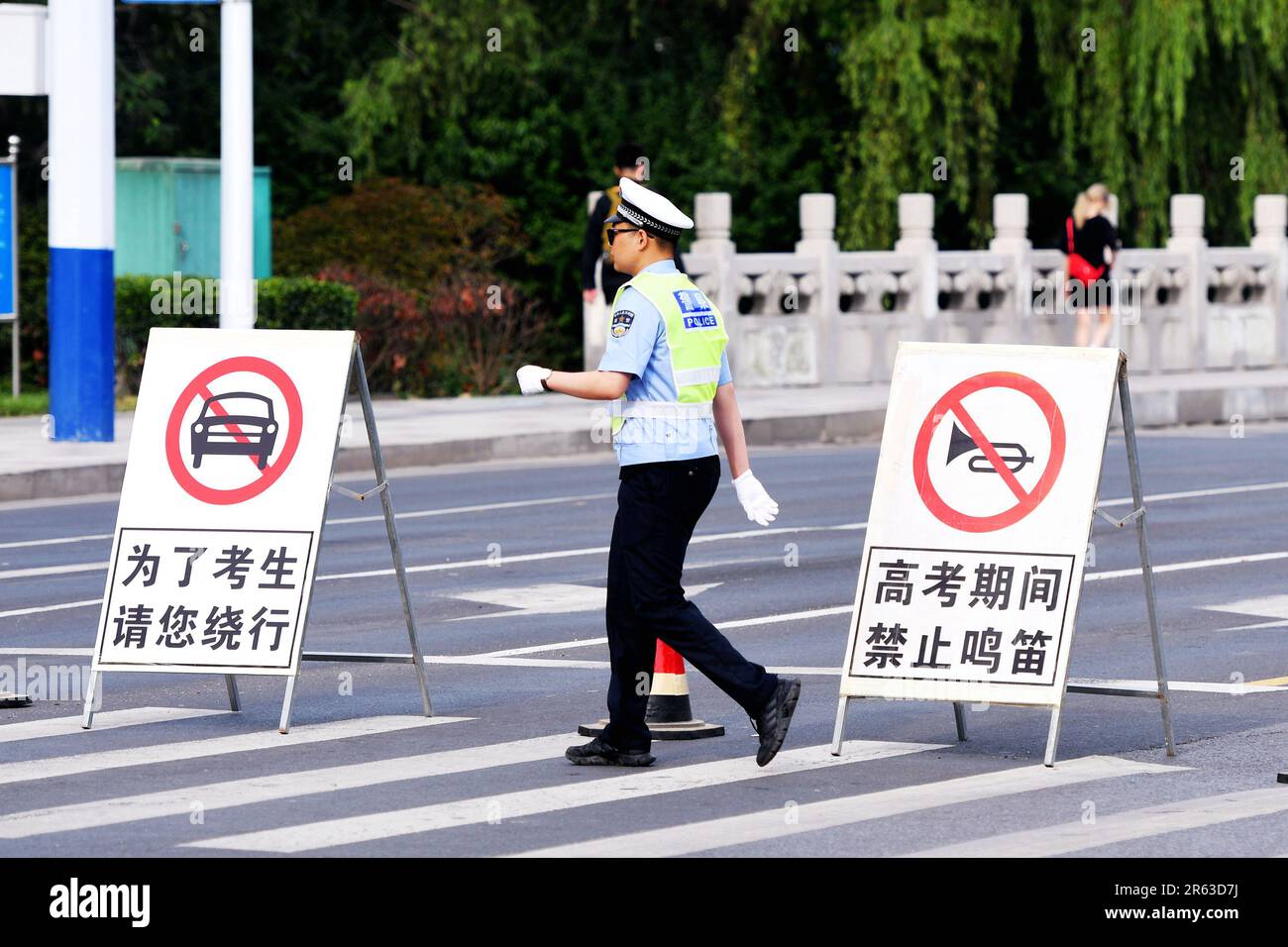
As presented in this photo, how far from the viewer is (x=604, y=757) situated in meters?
8.83

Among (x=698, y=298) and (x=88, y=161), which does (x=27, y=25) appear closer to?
(x=88, y=161)

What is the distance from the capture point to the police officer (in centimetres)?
873

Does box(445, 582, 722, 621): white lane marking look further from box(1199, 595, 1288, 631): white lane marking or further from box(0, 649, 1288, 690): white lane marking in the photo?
box(1199, 595, 1288, 631): white lane marking

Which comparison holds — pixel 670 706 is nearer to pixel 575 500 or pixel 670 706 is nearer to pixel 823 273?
pixel 575 500

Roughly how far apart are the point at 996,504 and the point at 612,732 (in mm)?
1529

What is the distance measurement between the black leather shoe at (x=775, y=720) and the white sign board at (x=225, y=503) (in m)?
1.83

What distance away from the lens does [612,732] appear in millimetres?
8836

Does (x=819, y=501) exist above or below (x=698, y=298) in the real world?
below

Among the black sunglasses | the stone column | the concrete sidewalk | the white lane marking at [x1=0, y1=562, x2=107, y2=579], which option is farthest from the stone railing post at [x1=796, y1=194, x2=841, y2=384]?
the black sunglasses

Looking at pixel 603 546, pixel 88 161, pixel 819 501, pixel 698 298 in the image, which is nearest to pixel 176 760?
pixel 698 298

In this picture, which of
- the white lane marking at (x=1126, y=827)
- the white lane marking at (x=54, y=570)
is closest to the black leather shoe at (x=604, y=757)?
the white lane marking at (x=1126, y=827)
